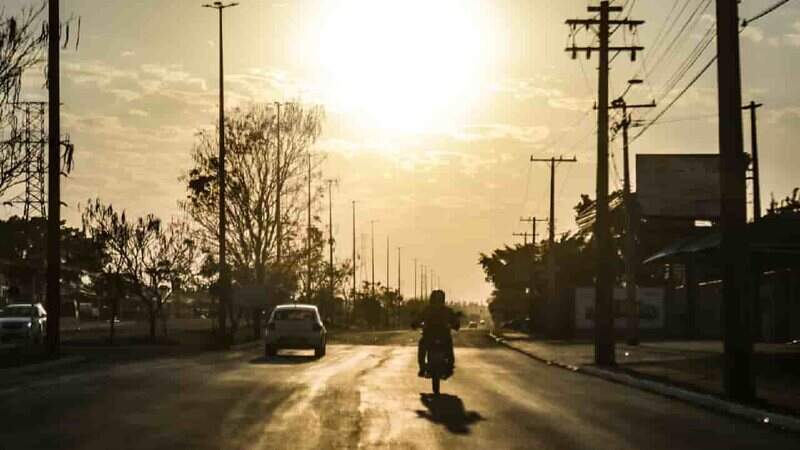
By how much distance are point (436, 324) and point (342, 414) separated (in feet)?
21.4

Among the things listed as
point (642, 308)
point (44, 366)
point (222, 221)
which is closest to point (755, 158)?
point (642, 308)

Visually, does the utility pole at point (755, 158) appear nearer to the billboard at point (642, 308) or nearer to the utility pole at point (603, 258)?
the billboard at point (642, 308)

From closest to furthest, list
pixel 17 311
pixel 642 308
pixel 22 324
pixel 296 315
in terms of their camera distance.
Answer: pixel 296 315
pixel 22 324
pixel 17 311
pixel 642 308

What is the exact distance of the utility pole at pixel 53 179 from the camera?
123ft

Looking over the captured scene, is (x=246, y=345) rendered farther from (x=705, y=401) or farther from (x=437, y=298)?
(x=705, y=401)

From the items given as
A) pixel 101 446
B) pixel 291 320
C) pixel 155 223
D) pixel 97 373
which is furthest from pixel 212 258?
pixel 101 446

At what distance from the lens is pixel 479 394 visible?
25.5 metres

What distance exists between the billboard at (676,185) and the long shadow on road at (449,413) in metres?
24.8

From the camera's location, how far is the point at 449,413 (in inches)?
821

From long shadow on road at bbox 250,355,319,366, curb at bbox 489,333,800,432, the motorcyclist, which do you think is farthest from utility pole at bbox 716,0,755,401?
long shadow on road at bbox 250,355,319,366

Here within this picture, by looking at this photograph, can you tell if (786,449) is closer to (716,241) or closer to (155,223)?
(716,241)

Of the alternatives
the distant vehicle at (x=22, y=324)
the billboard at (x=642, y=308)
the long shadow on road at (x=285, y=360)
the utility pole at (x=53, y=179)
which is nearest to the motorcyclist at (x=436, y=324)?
the long shadow on road at (x=285, y=360)

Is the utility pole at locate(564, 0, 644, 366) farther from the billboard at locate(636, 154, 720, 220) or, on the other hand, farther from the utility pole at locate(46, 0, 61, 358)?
the utility pole at locate(46, 0, 61, 358)

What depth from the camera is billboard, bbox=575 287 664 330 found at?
76.5 metres
